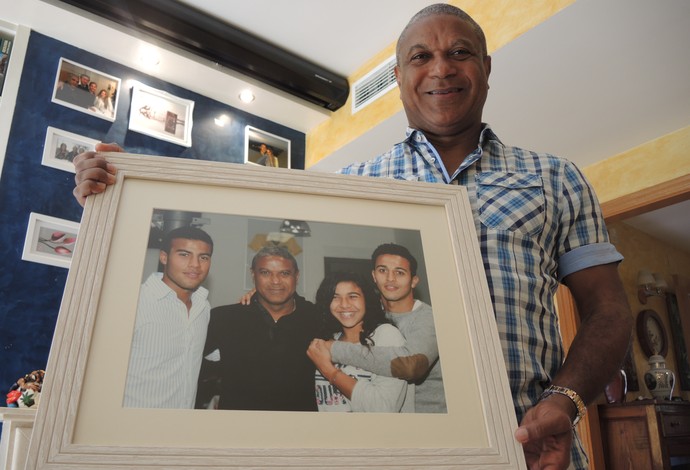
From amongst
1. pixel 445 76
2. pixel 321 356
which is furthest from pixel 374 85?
pixel 321 356

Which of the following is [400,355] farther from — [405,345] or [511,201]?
[511,201]

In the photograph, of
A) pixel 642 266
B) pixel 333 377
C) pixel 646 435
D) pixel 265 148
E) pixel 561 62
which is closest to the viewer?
pixel 333 377

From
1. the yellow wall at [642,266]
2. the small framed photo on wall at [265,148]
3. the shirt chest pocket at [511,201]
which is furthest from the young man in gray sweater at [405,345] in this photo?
the yellow wall at [642,266]

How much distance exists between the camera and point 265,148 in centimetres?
403

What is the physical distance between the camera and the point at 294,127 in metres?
4.20

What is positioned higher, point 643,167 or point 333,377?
point 643,167

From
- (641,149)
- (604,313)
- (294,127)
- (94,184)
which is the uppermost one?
(294,127)

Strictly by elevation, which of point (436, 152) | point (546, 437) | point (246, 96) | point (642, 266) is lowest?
point (546, 437)

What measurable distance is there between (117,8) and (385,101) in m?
1.61

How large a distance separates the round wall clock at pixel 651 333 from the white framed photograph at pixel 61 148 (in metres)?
4.57

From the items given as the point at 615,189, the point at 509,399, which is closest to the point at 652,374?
the point at 615,189

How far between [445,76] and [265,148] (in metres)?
3.14

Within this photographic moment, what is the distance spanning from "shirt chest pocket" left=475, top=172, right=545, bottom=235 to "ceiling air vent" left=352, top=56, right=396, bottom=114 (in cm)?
253

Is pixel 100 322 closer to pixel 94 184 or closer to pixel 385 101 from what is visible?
pixel 94 184
